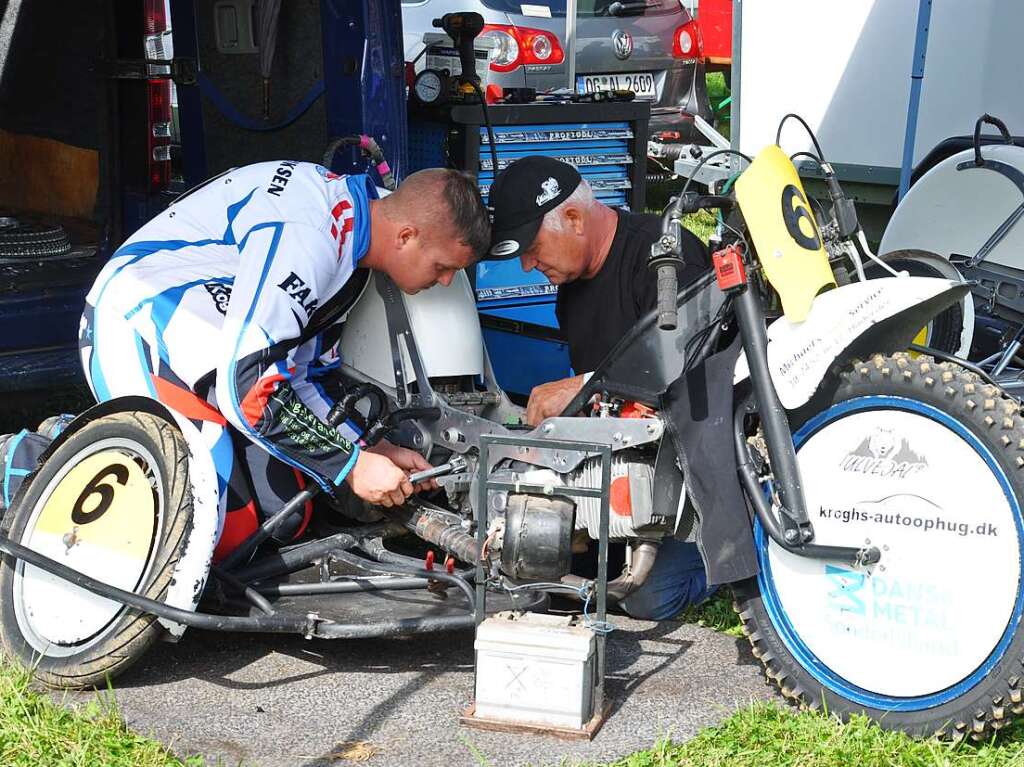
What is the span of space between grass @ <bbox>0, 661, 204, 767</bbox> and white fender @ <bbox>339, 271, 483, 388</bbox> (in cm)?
118

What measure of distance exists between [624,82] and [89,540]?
25.5 ft

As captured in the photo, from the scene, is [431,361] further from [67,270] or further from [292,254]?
[67,270]

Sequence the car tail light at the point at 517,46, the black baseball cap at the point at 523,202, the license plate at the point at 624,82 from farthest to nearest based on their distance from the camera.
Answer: the license plate at the point at 624,82 < the car tail light at the point at 517,46 < the black baseball cap at the point at 523,202

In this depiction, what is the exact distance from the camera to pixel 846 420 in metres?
3.16

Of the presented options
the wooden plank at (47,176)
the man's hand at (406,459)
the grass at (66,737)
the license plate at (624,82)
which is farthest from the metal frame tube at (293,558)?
the license plate at (624,82)

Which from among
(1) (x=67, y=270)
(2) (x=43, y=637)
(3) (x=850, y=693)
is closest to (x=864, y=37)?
(1) (x=67, y=270)

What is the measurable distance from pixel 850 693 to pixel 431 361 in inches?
58.2

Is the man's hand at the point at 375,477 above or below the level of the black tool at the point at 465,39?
below

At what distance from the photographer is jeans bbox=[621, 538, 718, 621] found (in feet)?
12.7

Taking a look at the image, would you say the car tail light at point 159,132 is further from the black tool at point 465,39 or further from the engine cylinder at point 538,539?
the engine cylinder at point 538,539

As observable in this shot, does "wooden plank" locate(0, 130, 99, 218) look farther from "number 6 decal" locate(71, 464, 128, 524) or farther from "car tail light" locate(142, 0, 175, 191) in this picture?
"number 6 decal" locate(71, 464, 128, 524)

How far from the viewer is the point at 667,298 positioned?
3.03 meters

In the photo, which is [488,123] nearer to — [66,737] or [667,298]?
[667,298]

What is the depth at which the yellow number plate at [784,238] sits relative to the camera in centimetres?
313
